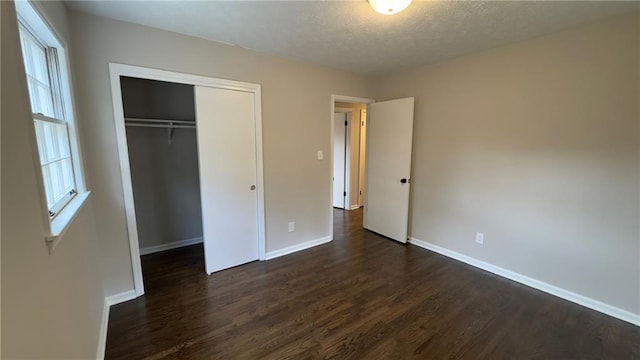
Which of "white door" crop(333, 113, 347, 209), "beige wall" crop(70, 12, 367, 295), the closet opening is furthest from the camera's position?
"white door" crop(333, 113, 347, 209)

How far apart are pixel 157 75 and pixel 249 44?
0.89 metres

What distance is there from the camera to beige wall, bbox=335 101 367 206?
16.8 ft

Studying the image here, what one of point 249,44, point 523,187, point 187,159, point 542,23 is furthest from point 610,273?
point 187,159

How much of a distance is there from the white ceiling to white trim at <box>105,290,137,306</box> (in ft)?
7.44

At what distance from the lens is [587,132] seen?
7.22ft

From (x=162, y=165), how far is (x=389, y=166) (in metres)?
2.95

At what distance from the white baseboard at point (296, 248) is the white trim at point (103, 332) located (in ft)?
4.92

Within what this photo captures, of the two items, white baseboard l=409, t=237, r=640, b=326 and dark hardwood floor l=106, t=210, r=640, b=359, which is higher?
white baseboard l=409, t=237, r=640, b=326

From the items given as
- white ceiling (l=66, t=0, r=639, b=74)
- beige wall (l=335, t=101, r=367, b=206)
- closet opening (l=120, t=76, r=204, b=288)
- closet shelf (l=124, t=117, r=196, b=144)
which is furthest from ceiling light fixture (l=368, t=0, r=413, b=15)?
beige wall (l=335, t=101, r=367, b=206)

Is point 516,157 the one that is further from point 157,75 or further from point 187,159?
point 187,159

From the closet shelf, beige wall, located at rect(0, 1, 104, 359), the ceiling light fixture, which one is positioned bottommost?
beige wall, located at rect(0, 1, 104, 359)

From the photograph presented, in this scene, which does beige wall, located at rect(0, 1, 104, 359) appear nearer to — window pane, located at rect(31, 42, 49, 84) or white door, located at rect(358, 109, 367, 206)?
window pane, located at rect(31, 42, 49, 84)

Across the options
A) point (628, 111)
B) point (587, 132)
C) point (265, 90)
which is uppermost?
point (265, 90)

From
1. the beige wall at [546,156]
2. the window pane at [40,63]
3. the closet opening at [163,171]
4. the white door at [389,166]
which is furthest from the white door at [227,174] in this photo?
the beige wall at [546,156]
